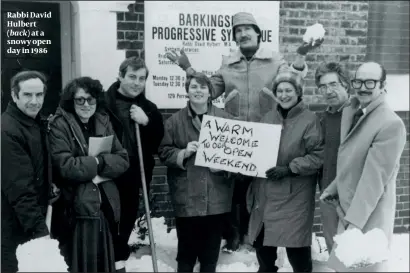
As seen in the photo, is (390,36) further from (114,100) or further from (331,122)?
(114,100)

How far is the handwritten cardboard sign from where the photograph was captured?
3881 millimetres

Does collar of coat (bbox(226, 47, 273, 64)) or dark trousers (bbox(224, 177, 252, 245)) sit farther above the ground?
collar of coat (bbox(226, 47, 273, 64))

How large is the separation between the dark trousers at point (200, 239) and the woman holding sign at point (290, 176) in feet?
0.98

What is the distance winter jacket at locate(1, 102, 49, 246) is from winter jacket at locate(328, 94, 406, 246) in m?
1.95

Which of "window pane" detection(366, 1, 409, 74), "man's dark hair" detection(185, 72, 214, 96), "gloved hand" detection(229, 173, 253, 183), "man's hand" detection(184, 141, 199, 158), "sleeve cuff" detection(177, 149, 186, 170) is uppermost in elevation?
"window pane" detection(366, 1, 409, 74)

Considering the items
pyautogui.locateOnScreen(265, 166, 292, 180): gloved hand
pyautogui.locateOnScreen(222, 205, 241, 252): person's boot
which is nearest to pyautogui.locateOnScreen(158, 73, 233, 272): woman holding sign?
pyautogui.locateOnScreen(265, 166, 292, 180): gloved hand

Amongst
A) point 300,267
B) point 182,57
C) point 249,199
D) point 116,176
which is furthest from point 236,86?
point 300,267

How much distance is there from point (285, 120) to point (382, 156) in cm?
79

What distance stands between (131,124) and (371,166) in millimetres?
1814

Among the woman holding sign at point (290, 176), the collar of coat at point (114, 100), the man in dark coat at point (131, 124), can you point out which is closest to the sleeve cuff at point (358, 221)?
the woman holding sign at point (290, 176)

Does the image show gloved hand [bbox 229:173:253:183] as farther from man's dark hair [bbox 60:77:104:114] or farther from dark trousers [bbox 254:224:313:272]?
man's dark hair [bbox 60:77:104:114]

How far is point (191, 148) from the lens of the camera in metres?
3.92

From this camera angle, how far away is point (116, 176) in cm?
381

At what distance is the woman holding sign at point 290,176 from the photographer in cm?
379
